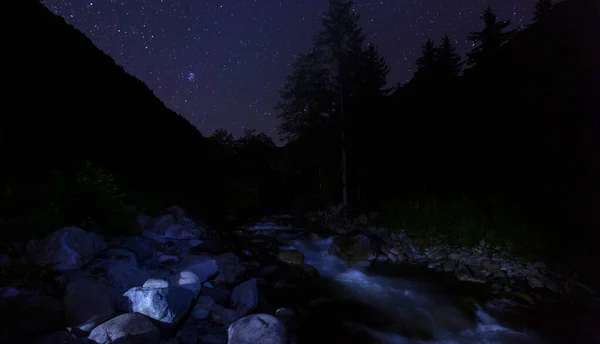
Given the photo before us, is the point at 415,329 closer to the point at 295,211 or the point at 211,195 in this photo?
the point at 211,195

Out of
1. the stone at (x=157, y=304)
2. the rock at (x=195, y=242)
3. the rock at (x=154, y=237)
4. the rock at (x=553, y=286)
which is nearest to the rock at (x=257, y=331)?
the stone at (x=157, y=304)

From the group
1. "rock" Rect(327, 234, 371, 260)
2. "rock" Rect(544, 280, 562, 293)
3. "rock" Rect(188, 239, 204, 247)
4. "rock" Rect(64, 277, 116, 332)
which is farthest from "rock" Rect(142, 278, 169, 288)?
"rock" Rect(544, 280, 562, 293)

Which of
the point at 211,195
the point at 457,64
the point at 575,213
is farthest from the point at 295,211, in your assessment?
the point at 457,64

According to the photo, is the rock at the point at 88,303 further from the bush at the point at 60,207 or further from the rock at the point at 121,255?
the bush at the point at 60,207

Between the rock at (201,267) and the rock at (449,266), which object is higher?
the rock at (201,267)

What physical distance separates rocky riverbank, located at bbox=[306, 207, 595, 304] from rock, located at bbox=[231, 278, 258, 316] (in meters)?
4.63

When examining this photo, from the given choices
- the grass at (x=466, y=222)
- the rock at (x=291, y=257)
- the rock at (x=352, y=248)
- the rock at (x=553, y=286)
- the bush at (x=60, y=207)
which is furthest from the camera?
the rock at (x=352, y=248)

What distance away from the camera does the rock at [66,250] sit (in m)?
4.36

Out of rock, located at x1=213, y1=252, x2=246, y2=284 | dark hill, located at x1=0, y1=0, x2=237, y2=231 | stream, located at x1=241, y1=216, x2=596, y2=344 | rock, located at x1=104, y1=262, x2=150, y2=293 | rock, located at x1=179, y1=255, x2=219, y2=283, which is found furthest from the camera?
dark hill, located at x1=0, y1=0, x2=237, y2=231

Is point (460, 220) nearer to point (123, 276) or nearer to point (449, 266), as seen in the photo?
point (449, 266)

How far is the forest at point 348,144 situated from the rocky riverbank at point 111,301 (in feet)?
2.71

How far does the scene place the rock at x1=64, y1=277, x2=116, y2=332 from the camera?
11.7 ft

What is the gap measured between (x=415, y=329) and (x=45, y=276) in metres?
6.30

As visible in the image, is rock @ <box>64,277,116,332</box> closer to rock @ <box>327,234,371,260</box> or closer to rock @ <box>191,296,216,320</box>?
rock @ <box>191,296,216,320</box>
